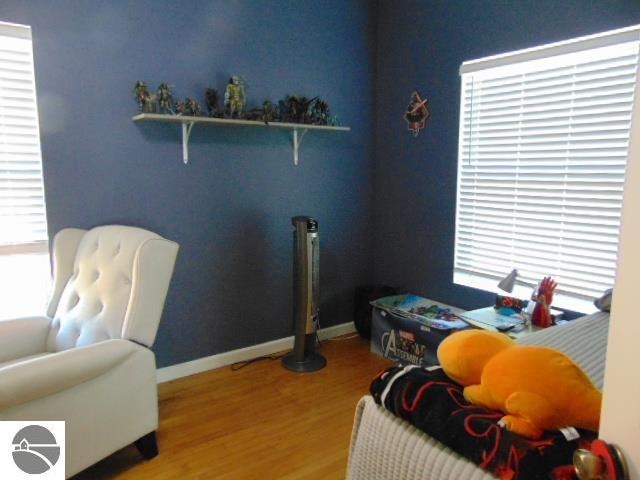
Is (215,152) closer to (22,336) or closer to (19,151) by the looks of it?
(19,151)

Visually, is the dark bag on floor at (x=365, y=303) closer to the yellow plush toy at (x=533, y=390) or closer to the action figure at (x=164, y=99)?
the action figure at (x=164, y=99)

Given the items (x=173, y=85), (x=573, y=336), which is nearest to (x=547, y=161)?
(x=573, y=336)

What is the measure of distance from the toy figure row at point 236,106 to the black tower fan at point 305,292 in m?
0.64

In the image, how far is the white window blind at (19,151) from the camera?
2.06 m

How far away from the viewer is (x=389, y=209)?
10.7 feet

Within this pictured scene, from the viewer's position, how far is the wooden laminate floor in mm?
1839

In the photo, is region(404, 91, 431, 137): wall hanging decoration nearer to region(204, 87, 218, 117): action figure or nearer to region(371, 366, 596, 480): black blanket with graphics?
region(204, 87, 218, 117): action figure

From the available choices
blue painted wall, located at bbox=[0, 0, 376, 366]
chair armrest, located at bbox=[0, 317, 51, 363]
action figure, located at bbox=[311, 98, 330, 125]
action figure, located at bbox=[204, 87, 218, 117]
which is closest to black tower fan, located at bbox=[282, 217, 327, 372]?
blue painted wall, located at bbox=[0, 0, 376, 366]

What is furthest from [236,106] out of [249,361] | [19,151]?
[249,361]

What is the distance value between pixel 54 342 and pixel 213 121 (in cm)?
135

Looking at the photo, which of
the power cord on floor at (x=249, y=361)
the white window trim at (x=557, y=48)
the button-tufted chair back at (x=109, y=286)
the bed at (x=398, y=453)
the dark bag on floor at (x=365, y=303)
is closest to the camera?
the bed at (x=398, y=453)

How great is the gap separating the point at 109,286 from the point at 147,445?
2.30ft

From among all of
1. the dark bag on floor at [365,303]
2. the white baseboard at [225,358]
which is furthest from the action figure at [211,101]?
the dark bag on floor at [365,303]

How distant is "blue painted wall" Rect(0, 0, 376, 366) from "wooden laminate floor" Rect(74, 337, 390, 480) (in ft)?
1.07
